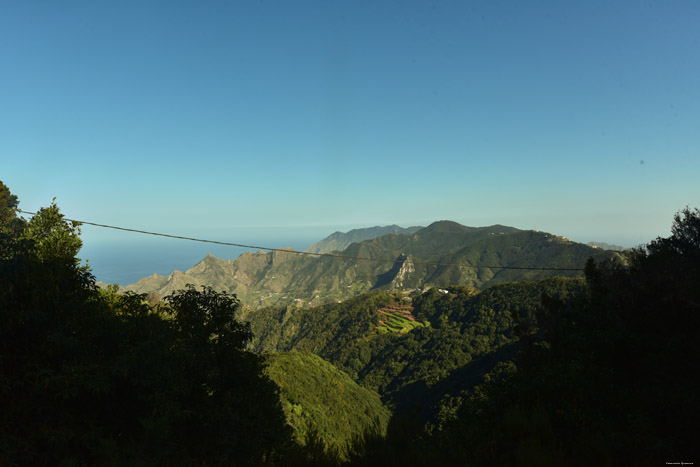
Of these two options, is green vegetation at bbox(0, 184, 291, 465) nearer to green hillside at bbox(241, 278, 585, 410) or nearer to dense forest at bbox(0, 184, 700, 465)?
dense forest at bbox(0, 184, 700, 465)

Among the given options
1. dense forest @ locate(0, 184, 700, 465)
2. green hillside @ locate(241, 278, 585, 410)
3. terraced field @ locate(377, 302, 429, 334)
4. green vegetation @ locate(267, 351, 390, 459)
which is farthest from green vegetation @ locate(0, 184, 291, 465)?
terraced field @ locate(377, 302, 429, 334)

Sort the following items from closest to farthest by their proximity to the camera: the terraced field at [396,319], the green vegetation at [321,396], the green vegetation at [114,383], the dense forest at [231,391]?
the dense forest at [231,391] → the green vegetation at [114,383] → the green vegetation at [321,396] → the terraced field at [396,319]

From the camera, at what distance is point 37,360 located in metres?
6.27

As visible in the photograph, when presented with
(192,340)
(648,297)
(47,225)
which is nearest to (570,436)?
(192,340)

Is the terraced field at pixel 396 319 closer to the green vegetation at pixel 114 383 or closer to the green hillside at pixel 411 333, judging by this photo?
the green hillside at pixel 411 333

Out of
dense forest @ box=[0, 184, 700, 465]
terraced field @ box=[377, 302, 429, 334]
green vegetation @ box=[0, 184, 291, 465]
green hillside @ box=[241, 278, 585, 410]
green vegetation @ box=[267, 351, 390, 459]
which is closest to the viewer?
dense forest @ box=[0, 184, 700, 465]

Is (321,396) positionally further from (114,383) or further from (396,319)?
(396,319)

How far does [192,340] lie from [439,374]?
107 m

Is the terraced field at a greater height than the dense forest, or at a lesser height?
lesser

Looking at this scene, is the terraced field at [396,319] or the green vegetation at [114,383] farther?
the terraced field at [396,319]

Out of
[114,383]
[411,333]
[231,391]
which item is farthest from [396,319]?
[114,383]

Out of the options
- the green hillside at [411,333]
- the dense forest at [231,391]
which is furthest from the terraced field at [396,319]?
the dense forest at [231,391]

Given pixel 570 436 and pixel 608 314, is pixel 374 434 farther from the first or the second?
pixel 608 314

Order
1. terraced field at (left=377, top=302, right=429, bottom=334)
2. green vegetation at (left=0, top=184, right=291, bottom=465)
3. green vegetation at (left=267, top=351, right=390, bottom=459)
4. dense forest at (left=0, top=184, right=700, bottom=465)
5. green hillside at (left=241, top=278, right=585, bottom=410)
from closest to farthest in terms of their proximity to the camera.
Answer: dense forest at (left=0, top=184, right=700, bottom=465) < green vegetation at (left=0, top=184, right=291, bottom=465) < green vegetation at (left=267, top=351, right=390, bottom=459) < green hillside at (left=241, top=278, right=585, bottom=410) < terraced field at (left=377, top=302, right=429, bottom=334)
